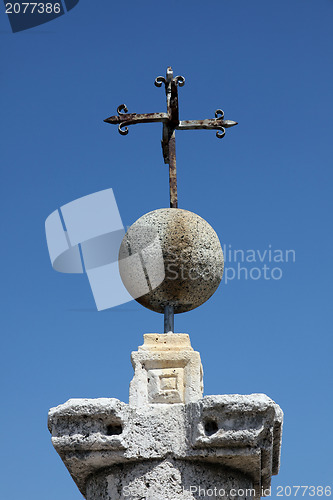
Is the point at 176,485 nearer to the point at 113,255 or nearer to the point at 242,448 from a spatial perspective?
the point at 242,448

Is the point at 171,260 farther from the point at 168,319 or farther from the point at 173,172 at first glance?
the point at 173,172

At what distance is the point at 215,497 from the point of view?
17.5 feet

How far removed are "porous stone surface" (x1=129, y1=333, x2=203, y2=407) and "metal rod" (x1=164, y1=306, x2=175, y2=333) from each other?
26 cm

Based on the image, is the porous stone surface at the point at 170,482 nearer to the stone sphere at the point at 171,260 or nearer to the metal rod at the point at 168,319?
the metal rod at the point at 168,319

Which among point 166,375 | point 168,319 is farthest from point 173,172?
point 166,375

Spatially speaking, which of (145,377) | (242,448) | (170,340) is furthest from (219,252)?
(242,448)

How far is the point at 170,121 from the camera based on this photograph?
22.6 ft

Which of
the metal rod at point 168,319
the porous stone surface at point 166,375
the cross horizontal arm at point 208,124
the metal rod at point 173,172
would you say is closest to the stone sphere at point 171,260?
the metal rod at point 168,319

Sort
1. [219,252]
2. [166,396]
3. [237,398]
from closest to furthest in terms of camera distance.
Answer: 1. [237,398]
2. [166,396]
3. [219,252]

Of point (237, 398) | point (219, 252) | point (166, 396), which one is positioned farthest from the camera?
point (219, 252)

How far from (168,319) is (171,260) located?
0.53 m

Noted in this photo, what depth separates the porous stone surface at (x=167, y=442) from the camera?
17.0 ft

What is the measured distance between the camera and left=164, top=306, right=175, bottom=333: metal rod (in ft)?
20.2

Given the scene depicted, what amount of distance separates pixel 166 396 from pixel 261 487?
1164mm
